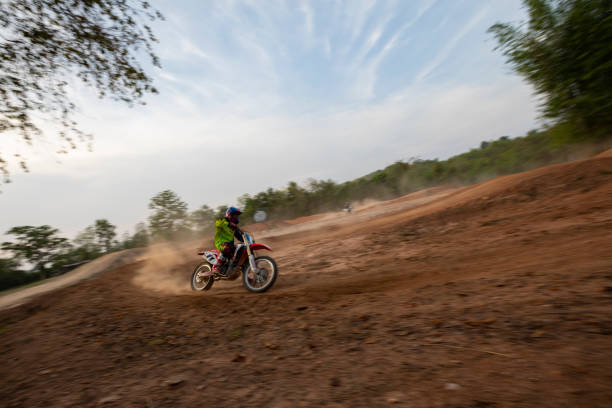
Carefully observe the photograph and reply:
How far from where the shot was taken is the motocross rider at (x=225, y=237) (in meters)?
7.68

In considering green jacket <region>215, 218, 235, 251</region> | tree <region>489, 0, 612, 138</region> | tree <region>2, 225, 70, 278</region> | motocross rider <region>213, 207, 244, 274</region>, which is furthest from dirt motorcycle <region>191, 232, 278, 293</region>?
tree <region>2, 225, 70, 278</region>

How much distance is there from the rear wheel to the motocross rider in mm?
572

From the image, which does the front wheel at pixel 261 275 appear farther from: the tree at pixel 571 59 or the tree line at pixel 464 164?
the tree at pixel 571 59

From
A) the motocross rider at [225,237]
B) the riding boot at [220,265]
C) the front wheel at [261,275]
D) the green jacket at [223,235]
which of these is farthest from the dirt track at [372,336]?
the green jacket at [223,235]

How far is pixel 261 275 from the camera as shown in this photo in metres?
7.15

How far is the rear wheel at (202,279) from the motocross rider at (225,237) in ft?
1.88

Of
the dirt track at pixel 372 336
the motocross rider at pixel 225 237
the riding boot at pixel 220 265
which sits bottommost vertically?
the dirt track at pixel 372 336

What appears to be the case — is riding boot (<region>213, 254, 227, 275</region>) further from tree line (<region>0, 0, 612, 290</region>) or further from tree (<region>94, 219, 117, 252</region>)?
tree (<region>94, 219, 117, 252</region>)

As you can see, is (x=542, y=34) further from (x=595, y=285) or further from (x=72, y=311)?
(x=72, y=311)

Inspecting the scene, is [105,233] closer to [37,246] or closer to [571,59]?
[37,246]

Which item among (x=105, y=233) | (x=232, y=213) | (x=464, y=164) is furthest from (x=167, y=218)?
(x=464, y=164)

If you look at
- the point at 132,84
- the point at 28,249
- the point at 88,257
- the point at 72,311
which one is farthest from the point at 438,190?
the point at 28,249

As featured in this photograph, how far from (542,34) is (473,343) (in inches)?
1027

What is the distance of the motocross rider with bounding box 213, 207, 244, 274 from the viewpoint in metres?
7.68
